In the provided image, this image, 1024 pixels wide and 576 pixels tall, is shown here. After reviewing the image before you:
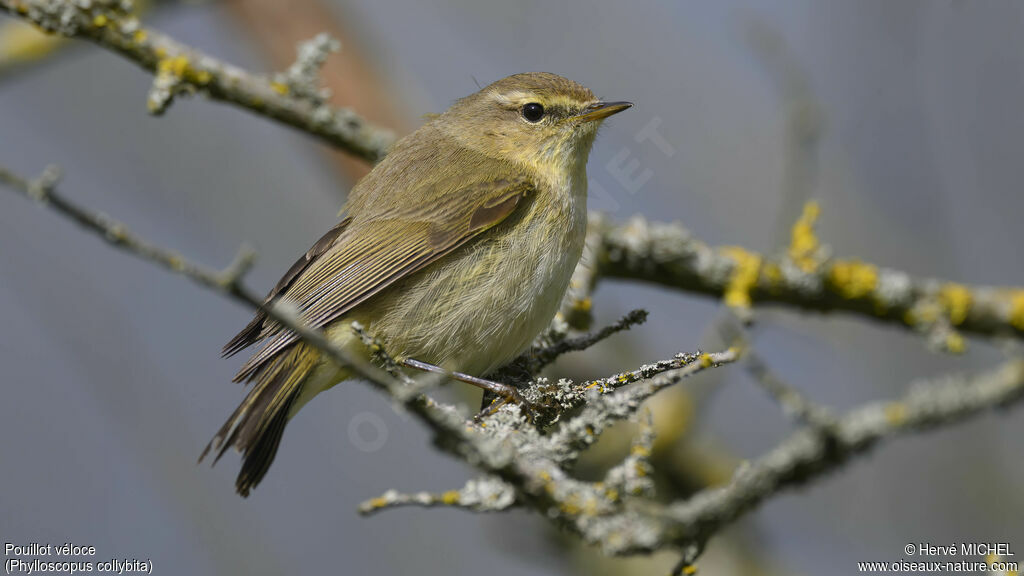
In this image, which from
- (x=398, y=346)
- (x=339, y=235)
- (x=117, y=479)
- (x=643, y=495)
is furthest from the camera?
(x=117, y=479)

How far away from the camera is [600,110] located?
3.75 meters

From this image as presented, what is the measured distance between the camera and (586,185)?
366cm

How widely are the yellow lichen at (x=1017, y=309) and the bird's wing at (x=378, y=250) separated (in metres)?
2.07

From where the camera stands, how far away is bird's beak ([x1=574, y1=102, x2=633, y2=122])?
145 inches

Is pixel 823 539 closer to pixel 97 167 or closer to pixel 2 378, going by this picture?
pixel 97 167

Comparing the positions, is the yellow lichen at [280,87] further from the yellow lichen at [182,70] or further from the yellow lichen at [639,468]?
the yellow lichen at [639,468]

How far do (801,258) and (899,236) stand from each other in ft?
5.06

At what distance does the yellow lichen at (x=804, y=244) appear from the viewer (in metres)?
3.75

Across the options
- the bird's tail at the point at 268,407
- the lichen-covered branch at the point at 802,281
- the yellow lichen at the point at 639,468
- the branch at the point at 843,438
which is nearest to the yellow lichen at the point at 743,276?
the lichen-covered branch at the point at 802,281

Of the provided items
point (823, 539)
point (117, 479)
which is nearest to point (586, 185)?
point (823, 539)

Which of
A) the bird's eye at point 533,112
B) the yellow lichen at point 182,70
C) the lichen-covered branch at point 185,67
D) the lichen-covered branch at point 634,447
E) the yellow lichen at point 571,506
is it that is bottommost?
the yellow lichen at point 571,506

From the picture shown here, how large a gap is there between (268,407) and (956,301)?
108 inches

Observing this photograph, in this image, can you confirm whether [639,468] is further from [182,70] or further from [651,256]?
[182,70]

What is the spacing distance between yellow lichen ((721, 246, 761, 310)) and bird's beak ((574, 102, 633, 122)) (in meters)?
0.83
